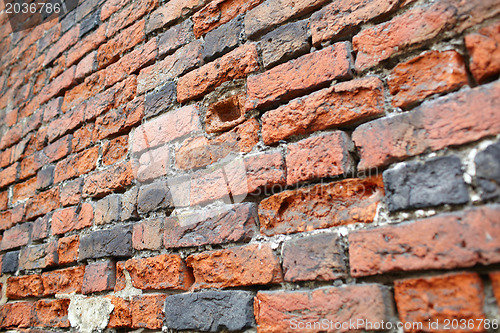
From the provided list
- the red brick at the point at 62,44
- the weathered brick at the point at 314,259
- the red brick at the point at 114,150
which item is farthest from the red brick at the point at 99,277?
the red brick at the point at 62,44

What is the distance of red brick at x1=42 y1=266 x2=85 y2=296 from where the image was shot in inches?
44.7

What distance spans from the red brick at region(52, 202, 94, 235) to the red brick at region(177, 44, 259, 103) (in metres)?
0.53

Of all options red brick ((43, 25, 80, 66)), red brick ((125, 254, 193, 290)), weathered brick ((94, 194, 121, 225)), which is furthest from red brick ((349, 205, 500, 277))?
red brick ((43, 25, 80, 66))

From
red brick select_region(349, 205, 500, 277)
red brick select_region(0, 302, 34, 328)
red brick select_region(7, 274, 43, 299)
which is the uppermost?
red brick select_region(349, 205, 500, 277)

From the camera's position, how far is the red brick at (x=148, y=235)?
955 mm

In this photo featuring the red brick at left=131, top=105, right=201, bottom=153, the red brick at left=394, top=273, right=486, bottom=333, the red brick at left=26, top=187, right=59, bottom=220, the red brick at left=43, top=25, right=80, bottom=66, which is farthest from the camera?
the red brick at left=43, top=25, right=80, bottom=66

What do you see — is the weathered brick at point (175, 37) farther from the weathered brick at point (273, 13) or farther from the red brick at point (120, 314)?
the red brick at point (120, 314)

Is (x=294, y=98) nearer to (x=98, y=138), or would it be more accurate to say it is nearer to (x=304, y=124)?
(x=304, y=124)

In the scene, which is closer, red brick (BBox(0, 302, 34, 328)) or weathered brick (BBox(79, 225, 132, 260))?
weathered brick (BBox(79, 225, 132, 260))

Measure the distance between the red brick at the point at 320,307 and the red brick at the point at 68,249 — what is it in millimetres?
750

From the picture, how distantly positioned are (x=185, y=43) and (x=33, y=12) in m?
1.39

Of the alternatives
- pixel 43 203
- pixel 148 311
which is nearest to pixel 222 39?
pixel 148 311

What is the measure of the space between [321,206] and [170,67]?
2.20 feet

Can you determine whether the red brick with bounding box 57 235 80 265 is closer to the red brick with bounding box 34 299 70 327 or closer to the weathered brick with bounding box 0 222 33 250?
the red brick with bounding box 34 299 70 327
